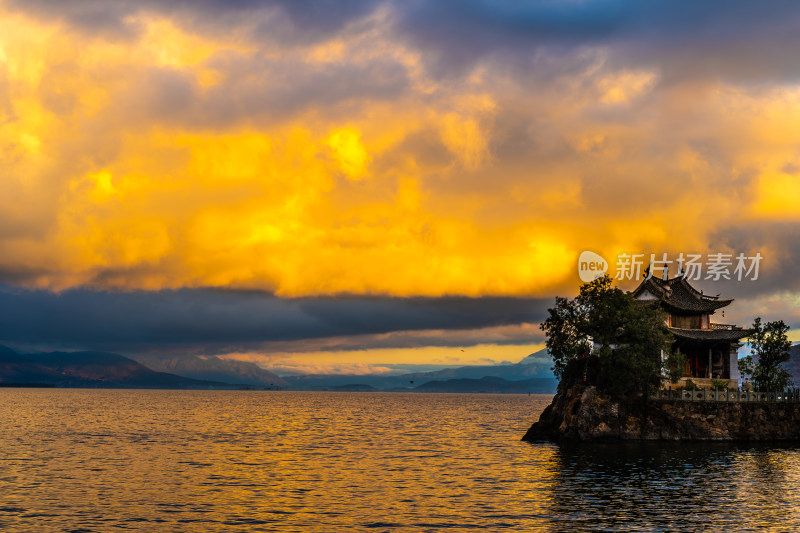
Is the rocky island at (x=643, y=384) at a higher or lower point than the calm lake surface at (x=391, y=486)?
higher

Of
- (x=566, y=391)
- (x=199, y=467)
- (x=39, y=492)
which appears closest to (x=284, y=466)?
(x=199, y=467)

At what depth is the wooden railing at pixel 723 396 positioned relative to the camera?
8944cm

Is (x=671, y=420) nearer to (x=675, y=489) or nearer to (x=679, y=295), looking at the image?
(x=679, y=295)

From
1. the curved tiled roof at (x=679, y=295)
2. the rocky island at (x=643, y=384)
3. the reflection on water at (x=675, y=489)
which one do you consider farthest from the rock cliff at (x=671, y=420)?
the curved tiled roof at (x=679, y=295)

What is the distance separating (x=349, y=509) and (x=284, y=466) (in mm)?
24030

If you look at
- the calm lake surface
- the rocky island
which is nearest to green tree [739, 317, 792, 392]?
the rocky island

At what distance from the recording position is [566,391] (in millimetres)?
97500

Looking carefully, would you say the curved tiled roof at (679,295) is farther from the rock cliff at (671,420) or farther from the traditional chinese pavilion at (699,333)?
the rock cliff at (671,420)

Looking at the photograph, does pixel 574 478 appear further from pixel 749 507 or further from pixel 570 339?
pixel 570 339

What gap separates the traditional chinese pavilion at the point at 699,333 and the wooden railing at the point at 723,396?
1044cm

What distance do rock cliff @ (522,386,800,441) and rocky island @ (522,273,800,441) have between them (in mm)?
118

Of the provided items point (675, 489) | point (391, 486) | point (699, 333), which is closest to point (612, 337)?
point (699, 333)

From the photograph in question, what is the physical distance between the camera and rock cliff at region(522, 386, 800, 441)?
8744 cm

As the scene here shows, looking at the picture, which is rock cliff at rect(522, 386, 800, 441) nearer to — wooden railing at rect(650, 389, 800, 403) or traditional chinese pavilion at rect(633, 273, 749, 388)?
wooden railing at rect(650, 389, 800, 403)
